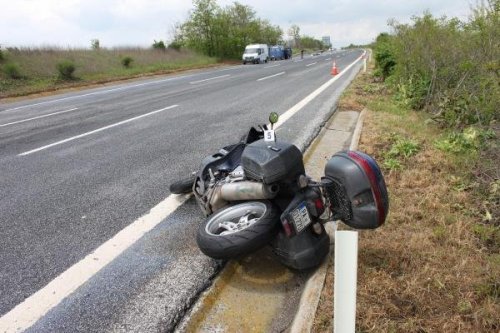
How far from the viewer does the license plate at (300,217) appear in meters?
2.54

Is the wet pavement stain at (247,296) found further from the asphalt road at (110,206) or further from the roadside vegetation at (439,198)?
the roadside vegetation at (439,198)

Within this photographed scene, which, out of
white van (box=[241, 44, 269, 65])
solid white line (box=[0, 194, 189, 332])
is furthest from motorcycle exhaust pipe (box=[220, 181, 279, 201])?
white van (box=[241, 44, 269, 65])

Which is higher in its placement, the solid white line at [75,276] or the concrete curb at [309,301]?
the concrete curb at [309,301]

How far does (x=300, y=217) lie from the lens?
2.55m

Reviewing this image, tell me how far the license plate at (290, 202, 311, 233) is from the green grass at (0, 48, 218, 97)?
19.6 m

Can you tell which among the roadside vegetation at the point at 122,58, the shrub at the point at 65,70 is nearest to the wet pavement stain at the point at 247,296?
the roadside vegetation at the point at 122,58

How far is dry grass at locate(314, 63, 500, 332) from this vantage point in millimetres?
2234

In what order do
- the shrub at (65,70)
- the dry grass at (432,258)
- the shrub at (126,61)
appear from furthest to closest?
the shrub at (126,61)
the shrub at (65,70)
the dry grass at (432,258)

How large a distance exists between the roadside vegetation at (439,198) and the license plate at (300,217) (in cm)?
41

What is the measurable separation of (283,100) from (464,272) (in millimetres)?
8069

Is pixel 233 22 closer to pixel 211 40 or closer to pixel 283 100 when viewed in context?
pixel 211 40

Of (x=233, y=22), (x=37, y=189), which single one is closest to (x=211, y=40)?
(x=233, y=22)

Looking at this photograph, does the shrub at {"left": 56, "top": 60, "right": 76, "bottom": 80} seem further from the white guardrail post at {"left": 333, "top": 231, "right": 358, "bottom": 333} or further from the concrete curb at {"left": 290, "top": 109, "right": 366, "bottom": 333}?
the white guardrail post at {"left": 333, "top": 231, "right": 358, "bottom": 333}

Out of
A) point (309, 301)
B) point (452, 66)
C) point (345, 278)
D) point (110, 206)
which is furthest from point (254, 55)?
point (345, 278)
